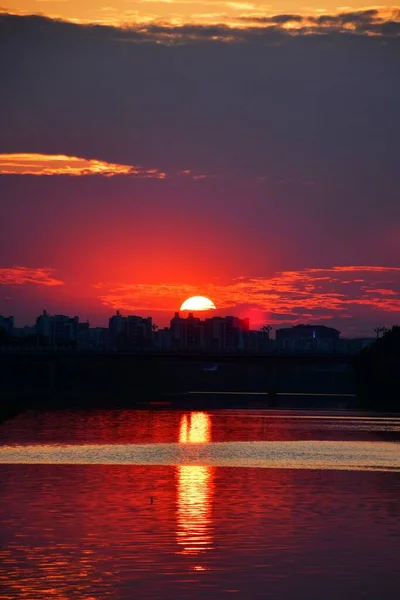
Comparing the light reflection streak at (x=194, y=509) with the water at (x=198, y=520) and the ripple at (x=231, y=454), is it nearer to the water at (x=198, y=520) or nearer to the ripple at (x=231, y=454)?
the water at (x=198, y=520)

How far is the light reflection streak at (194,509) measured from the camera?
1678 inches

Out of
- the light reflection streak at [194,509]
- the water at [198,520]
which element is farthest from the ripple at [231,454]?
the light reflection streak at [194,509]

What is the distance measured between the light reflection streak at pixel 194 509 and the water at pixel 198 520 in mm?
69

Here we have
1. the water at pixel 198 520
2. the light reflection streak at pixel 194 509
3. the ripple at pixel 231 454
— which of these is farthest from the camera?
the ripple at pixel 231 454

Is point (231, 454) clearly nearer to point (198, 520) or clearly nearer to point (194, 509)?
point (194, 509)

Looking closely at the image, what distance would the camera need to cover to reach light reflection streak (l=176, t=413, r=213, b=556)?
42625 millimetres

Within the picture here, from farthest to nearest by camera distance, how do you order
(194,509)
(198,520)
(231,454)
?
(231,454), (194,509), (198,520)

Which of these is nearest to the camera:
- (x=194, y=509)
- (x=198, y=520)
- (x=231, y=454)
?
(x=198, y=520)

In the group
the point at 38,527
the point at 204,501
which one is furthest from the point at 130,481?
the point at 38,527

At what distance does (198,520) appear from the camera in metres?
49.5

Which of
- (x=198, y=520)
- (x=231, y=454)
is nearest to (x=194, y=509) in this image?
(x=198, y=520)

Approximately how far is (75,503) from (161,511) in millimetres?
4485

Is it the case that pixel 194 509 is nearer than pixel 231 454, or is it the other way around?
pixel 194 509

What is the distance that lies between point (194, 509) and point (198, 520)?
398 cm
